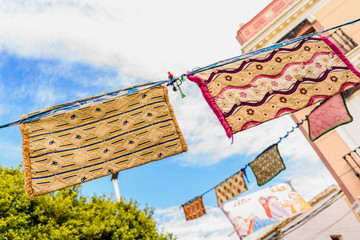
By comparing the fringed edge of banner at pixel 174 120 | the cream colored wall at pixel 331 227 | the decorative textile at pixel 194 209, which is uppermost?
the fringed edge of banner at pixel 174 120

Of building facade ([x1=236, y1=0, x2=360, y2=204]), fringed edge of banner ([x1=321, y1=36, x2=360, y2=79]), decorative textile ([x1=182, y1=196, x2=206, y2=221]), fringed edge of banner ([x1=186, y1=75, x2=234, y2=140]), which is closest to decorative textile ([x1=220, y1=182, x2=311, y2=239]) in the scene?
decorative textile ([x1=182, y1=196, x2=206, y2=221])

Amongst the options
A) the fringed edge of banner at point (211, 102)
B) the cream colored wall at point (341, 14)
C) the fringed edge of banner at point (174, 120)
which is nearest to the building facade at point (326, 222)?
the cream colored wall at point (341, 14)

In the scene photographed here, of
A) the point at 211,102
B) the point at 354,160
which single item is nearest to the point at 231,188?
the point at 354,160

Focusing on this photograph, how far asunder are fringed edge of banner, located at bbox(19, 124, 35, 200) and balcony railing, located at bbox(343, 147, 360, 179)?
8.64m

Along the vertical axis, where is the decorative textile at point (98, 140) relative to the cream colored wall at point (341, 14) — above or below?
below

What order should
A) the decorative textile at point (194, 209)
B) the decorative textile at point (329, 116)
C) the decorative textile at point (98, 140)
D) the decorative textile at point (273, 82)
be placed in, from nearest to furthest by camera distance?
the decorative textile at point (98, 140) < the decorative textile at point (273, 82) < the decorative textile at point (329, 116) < the decorative textile at point (194, 209)

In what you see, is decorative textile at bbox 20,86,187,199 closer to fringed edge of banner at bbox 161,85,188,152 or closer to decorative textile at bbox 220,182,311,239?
fringed edge of banner at bbox 161,85,188,152

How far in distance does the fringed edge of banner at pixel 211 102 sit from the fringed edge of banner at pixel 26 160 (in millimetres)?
2402

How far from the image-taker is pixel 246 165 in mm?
7875

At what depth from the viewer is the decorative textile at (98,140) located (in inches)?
114

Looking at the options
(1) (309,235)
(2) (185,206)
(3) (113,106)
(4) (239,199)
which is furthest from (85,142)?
(1) (309,235)

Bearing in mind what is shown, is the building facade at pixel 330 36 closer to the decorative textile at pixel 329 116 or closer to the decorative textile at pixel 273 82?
the decorative textile at pixel 329 116

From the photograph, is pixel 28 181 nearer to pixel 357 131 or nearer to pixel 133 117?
pixel 133 117

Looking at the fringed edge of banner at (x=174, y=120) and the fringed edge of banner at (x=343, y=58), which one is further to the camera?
the fringed edge of banner at (x=343, y=58)
